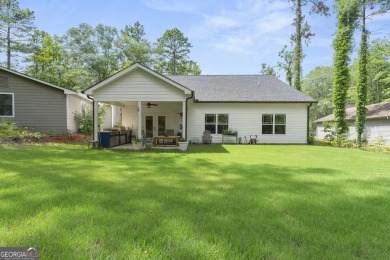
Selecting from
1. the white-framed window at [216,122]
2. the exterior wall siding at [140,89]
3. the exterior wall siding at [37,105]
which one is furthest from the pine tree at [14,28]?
the white-framed window at [216,122]

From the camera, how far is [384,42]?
2877cm

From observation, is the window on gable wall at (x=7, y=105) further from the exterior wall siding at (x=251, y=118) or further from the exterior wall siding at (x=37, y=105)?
the exterior wall siding at (x=251, y=118)

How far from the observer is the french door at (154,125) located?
1759cm

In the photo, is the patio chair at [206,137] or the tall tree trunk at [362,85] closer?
the patio chair at [206,137]

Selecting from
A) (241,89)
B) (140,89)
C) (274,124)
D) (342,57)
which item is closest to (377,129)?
(342,57)

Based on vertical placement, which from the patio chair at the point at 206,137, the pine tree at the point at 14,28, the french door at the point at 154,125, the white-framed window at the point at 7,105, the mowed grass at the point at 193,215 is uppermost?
the pine tree at the point at 14,28

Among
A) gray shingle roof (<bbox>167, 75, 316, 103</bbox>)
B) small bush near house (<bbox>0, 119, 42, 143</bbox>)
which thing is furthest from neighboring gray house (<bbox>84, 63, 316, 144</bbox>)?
small bush near house (<bbox>0, 119, 42, 143</bbox>)

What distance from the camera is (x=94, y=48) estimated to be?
36844 millimetres

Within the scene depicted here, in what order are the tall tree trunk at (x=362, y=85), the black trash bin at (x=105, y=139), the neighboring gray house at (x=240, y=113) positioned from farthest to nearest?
the tall tree trunk at (x=362, y=85) < the neighboring gray house at (x=240, y=113) < the black trash bin at (x=105, y=139)

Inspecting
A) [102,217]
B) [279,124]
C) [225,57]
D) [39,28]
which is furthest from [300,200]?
[39,28]

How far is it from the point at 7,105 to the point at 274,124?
699 inches

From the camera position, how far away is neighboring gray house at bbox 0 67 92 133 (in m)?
14.0

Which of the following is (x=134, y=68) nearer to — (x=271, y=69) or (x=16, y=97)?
(x=16, y=97)

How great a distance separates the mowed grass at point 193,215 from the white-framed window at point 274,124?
10.4 metres
